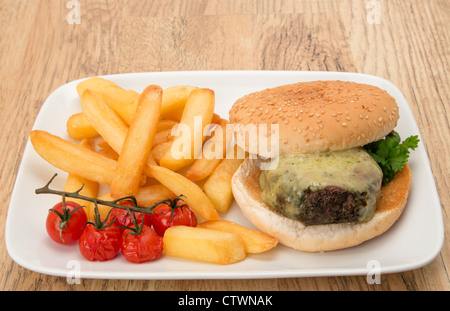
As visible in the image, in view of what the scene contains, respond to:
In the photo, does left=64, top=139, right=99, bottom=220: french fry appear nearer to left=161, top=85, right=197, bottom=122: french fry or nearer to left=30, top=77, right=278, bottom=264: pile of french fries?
left=30, top=77, right=278, bottom=264: pile of french fries

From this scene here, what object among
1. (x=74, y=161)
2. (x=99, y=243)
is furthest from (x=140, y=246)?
(x=74, y=161)

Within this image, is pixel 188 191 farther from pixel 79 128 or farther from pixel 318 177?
pixel 79 128

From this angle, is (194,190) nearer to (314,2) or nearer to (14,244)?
(14,244)

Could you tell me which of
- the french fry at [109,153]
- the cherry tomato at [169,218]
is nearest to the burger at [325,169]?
the cherry tomato at [169,218]

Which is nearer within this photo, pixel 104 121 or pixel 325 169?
pixel 325 169

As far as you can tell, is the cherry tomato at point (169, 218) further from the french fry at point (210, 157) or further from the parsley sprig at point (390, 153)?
the parsley sprig at point (390, 153)

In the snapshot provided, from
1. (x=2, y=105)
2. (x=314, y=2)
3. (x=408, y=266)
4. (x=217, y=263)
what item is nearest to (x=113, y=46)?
(x=2, y=105)

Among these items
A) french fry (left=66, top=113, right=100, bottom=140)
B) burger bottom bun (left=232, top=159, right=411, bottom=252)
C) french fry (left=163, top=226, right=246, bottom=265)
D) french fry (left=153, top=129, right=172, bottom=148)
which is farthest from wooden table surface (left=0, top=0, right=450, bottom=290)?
french fry (left=163, top=226, right=246, bottom=265)
